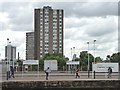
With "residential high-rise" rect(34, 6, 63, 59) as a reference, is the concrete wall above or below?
below

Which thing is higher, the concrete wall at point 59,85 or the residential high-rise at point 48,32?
the residential high-rise at point 48,32

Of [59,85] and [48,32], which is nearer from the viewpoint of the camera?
[59,85]

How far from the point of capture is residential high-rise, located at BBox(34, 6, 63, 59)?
597ft

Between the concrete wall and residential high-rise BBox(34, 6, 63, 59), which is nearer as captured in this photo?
the concrete wall

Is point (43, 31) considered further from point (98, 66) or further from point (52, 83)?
point (52, 83)

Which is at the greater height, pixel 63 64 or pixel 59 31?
pixel 59 31

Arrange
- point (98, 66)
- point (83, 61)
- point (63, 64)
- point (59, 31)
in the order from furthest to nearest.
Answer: point (59, 31) < point (83, 61) < point (63, 64) < point (98, 66)

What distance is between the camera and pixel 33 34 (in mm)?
193250

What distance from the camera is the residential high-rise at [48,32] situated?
182000 millimetres

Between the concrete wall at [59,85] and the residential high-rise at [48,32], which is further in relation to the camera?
the residential high-rise at [48,32]

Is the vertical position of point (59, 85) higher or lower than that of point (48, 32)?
lower

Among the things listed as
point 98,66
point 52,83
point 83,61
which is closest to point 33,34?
point 83,61

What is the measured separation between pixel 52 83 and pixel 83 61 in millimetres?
87900

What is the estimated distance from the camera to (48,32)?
18825 centimetres
